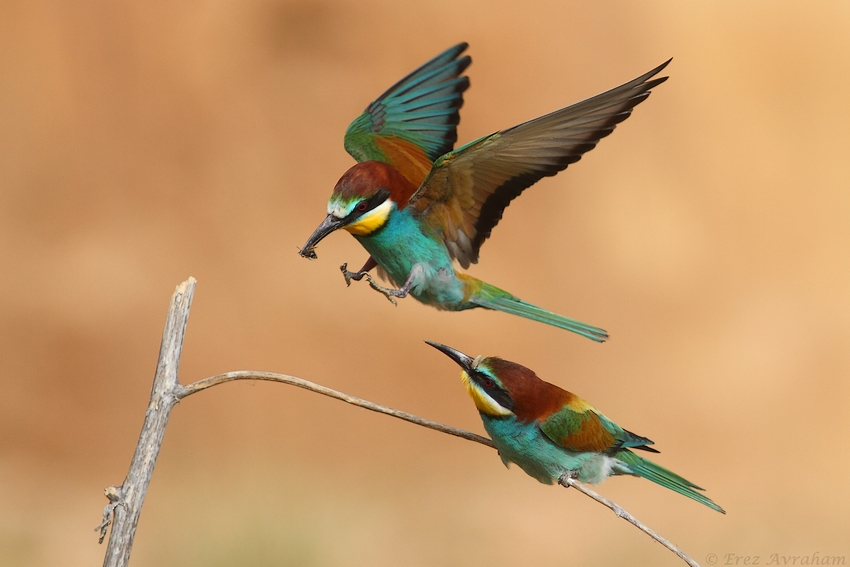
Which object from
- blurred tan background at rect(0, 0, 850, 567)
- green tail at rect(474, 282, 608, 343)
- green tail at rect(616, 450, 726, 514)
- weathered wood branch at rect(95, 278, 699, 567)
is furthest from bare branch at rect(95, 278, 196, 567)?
blurred tan background at rect(0, 0, 850, 567)

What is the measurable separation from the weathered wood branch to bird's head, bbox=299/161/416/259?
0.26 meters

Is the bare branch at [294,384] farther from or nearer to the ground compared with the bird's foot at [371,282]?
nearer to the ground

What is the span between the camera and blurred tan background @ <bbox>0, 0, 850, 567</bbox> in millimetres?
4816

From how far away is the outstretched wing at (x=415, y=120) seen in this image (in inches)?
79.6

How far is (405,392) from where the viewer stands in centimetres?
511

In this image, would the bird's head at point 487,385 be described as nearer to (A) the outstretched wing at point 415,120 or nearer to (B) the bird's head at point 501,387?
(B) the bird's head at point 501,387

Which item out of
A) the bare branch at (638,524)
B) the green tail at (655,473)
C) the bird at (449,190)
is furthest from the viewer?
the green tail at (655,473)

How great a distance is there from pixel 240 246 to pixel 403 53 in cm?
144

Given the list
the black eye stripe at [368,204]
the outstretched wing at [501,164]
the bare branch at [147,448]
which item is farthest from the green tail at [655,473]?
the bare branch at [147,448]

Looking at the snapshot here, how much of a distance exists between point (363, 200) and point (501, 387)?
1.37ft

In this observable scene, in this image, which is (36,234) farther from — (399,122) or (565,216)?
(399,122)

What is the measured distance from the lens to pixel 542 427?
1.66m

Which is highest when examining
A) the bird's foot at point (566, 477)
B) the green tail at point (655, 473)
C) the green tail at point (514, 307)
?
the green tail at point (514, 307)

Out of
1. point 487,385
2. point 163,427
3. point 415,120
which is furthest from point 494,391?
point 415,120
